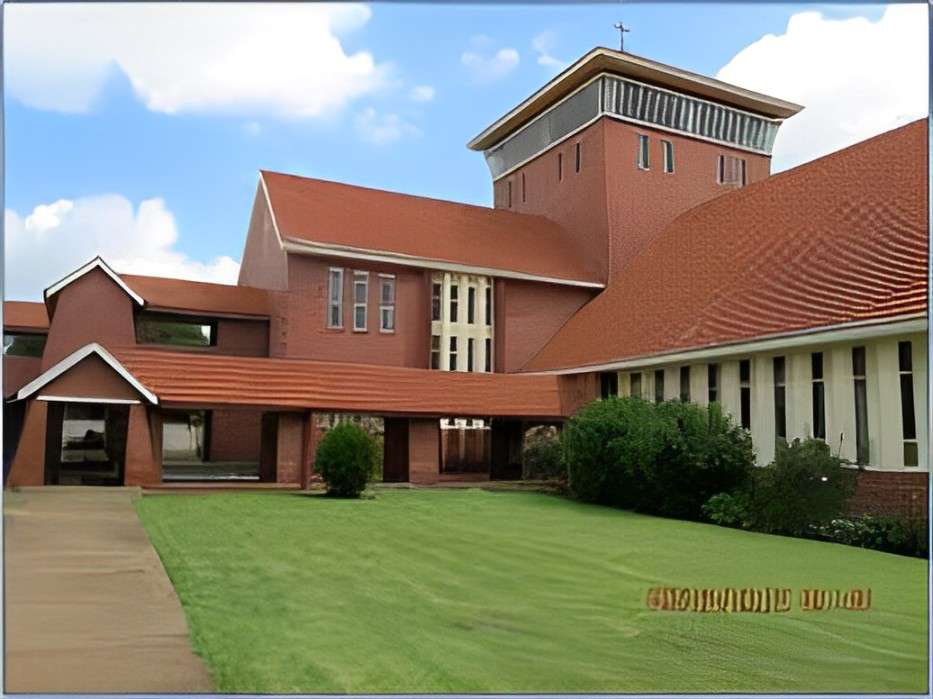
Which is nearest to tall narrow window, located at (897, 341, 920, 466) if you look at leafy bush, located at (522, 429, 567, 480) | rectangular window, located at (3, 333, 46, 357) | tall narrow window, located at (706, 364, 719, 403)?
tall narrow window, located at (706, 364, 719, 403)

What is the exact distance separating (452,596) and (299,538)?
5.46ft

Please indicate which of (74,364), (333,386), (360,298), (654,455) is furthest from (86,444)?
(654,455)

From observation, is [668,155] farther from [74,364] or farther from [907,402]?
[74,364]

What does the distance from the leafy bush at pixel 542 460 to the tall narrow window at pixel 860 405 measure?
3.26 m

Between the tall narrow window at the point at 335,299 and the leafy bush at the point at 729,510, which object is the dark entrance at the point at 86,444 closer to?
the tall narrow window at the point at 335,299

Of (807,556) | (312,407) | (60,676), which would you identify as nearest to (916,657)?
(807,556)

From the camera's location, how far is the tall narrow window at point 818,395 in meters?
7.65

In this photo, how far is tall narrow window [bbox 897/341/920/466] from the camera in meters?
6.95

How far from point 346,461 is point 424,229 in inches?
164

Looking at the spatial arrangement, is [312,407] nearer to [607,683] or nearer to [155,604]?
[155,604]

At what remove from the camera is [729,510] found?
315 inches

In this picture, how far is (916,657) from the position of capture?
4809mm

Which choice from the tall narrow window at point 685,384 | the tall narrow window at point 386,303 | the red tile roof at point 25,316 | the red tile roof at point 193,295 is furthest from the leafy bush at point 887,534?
the red tile roof at point 25,316

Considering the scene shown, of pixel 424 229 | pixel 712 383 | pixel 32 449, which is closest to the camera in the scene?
pixel 32 449
